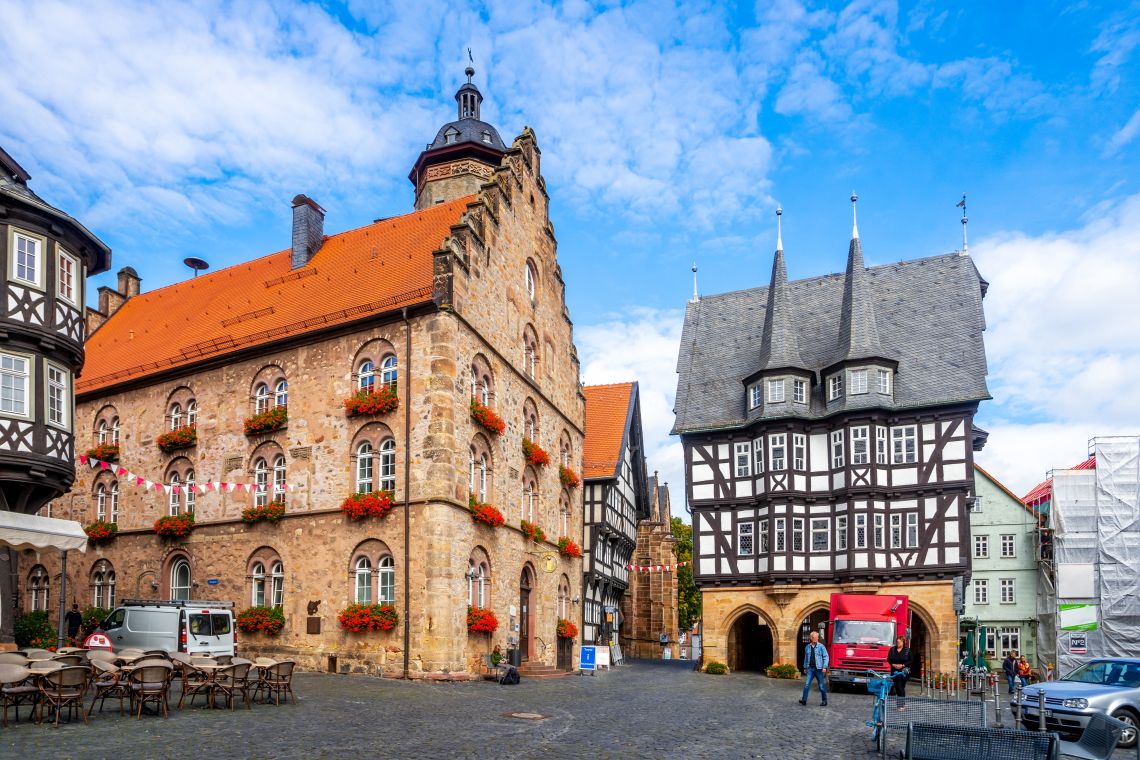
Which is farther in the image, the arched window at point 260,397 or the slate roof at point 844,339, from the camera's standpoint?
the slate roof at point 844,339

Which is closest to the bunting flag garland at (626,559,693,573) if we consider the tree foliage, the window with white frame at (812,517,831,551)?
the tree foliage

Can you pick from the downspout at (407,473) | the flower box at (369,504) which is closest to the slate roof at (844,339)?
the downspout at (407,473)

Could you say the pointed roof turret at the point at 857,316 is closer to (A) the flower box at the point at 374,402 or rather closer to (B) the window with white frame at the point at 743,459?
(B) the window with white frame at the point at 743,459

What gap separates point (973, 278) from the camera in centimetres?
3731

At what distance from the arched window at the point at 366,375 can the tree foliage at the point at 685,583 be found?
126 feet

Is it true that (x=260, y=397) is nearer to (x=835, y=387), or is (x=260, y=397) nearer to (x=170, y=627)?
(x=170, y=627)

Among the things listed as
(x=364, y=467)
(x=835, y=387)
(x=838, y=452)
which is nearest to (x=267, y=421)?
A: (x=364, y=467)

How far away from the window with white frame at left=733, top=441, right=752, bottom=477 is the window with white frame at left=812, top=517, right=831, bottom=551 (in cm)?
313

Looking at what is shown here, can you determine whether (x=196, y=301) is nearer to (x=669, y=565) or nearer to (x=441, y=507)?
(x=441, y=507)

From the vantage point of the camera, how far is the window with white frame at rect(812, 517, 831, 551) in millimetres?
34562

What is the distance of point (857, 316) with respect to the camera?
36.3m

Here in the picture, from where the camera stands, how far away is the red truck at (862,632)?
26.3 meters

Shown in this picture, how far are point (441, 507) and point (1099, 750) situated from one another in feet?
52.0

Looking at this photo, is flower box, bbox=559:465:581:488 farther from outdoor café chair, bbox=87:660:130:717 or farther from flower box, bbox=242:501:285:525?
outdoor café chair, bbox=87:660:130:717
